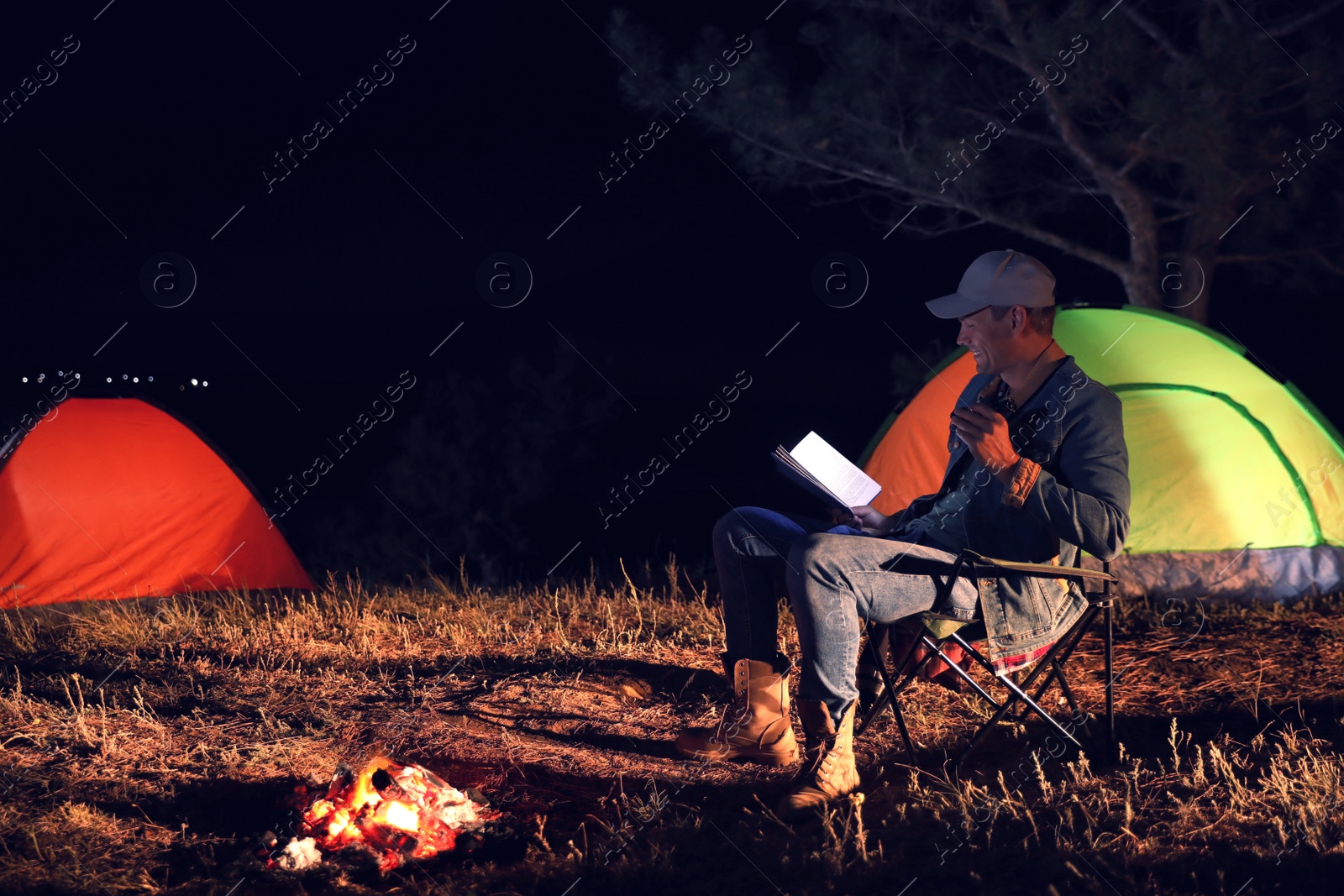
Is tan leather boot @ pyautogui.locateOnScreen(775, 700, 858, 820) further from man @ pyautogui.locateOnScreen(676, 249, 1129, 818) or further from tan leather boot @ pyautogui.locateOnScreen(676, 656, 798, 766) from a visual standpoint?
tan leather boot @ pyautogui.locateOnScreen(676, 656, 798, 766)

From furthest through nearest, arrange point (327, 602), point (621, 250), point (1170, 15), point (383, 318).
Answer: point (621, 250) → point (383, 318) → point (1170, 15) → point (327, 602)

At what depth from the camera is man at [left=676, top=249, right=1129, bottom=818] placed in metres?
2.62

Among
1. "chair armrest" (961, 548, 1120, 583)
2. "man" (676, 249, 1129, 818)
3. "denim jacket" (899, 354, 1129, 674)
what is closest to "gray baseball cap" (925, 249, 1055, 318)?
"man" (676, 249, 1129, 818)

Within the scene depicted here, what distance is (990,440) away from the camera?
2596mm

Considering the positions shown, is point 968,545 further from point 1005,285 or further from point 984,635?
point 1005,285

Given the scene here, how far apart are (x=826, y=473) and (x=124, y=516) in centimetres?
450

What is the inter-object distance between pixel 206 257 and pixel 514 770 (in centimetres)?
3649

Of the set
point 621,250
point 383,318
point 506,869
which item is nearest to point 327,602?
point 506,869

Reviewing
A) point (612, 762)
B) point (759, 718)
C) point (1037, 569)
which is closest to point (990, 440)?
point (1037, 569)

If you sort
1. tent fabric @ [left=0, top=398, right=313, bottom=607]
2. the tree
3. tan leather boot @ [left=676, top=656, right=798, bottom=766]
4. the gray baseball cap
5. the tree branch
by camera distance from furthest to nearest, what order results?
the tree branch < the tree < tent fabric @ [left=0, top=398, right=313, bottom=607] < tan leather boot @ [left=676, top=656, right=798, bottom=766] < the gray baseball cap

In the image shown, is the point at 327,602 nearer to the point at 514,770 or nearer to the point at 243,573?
the point at 243,573

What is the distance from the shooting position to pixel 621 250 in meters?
38.3

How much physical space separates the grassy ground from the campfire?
0.18 feet

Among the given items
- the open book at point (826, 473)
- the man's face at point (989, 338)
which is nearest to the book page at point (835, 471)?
the open book at point (826, 473)
